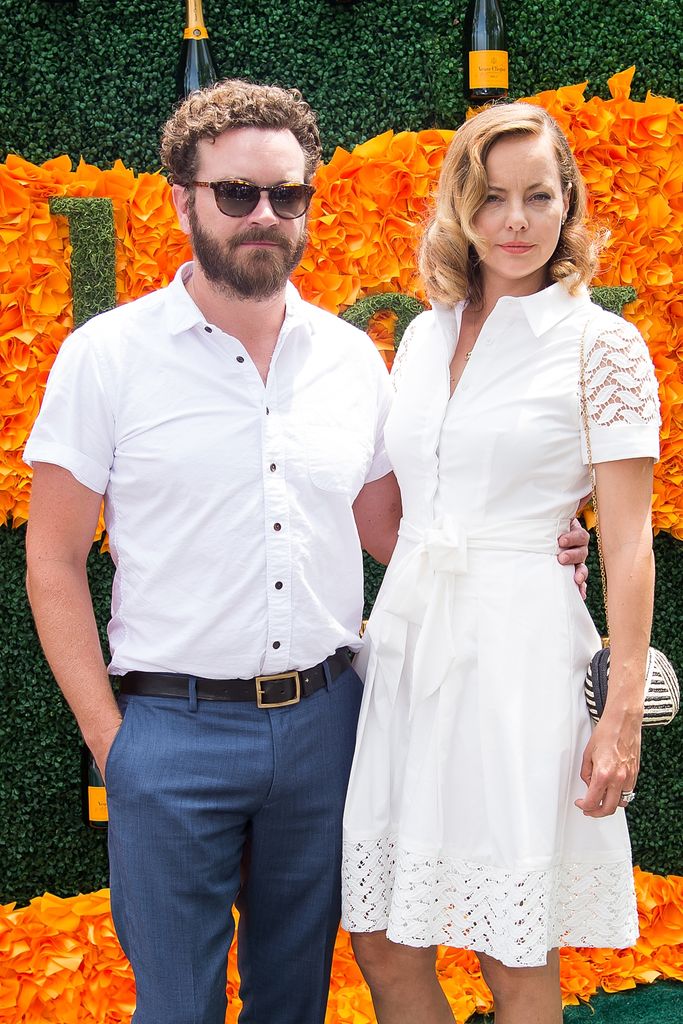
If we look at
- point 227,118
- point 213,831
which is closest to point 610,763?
point 213,831

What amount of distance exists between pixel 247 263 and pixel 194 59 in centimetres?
138

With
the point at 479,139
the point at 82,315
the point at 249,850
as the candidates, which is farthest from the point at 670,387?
the point at 249,850

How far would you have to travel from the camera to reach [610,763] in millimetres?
2115

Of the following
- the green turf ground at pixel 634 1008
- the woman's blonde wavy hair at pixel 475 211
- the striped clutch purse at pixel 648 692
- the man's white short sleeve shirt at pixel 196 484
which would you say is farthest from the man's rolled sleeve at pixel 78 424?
the green turf ground at pixel 634 1008

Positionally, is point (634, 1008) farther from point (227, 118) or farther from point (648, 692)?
point (227, 118)

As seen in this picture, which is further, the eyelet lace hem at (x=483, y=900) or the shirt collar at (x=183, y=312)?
the shirt collar at (x=183, y=312)

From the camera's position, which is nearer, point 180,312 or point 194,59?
point 180,312

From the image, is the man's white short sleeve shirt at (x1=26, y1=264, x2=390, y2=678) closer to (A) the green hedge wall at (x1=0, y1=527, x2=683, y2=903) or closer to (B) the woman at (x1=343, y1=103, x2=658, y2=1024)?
(B) the woman at (x1=343, y1=103, x2=658, y2=1024)

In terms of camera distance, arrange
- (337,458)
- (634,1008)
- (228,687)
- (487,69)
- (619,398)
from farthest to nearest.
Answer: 1. (634,1008)
2. (487,69)
3. (337,458)
4. (228,687)
5. (619,398)

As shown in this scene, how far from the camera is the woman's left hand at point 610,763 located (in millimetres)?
2113

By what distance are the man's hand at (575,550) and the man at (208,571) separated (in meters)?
0.47

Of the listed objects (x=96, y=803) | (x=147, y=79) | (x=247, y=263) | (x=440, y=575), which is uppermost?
(x=147, y=79)

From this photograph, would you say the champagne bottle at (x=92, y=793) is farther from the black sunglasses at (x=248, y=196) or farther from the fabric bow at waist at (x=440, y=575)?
the black sunglasses at (x=248, y=196)

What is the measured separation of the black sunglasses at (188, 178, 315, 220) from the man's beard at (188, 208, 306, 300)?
44 millimetres
